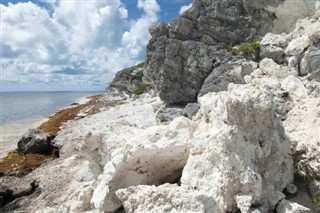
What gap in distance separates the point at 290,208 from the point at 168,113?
21.5m

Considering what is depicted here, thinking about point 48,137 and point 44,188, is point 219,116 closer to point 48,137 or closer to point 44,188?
point 44,188

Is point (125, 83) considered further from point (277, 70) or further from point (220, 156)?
point (220, 156)

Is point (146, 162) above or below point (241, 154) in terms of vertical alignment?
below

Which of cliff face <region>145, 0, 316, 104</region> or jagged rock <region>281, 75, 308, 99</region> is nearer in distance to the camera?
jagged rock <region>281, 75, 308, 99</region>

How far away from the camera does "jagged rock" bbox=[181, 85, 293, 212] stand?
31.4 ft

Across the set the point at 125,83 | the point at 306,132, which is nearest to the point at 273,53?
the point at 306,132

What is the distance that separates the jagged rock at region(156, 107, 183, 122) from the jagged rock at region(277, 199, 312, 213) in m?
19.7

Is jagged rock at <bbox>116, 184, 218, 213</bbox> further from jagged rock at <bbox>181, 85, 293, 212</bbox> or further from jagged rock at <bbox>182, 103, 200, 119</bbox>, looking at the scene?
jagged rock at <bbox>182, 103, 200, 119</bbox>

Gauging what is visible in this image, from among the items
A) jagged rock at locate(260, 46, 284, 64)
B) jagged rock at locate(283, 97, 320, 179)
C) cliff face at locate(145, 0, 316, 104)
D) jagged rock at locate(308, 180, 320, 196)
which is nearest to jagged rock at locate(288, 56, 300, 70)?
jagged rock at locate(260, 46, 284, 64)

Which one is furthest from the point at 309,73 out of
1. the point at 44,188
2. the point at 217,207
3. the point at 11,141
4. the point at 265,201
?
the point at 11,141

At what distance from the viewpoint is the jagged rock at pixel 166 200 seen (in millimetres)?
8750

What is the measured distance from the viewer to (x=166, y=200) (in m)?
9.11

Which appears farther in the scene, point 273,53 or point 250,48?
point 250,48

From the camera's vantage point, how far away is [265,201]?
31.5 ft
